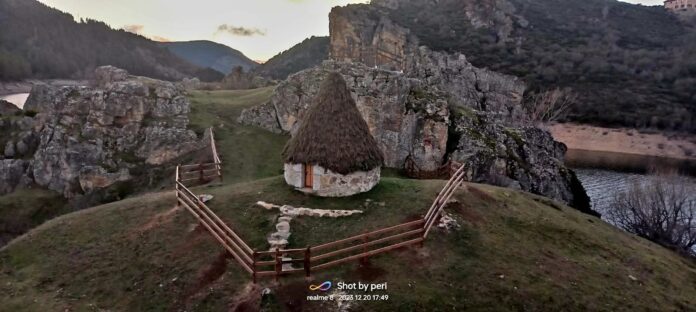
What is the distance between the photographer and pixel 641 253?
24312 mm

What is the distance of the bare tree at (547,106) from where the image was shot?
92188 millimetres

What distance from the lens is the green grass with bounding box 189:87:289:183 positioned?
44.5 m

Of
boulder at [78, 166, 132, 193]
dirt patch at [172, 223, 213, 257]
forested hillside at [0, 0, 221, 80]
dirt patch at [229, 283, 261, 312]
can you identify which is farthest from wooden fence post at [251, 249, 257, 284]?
forested hillside at [0, 0, 221, 80]

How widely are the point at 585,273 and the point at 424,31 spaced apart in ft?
499

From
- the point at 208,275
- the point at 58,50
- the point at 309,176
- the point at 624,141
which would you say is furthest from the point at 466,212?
the point at 58,50

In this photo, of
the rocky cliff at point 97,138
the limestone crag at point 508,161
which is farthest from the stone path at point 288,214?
the rocky cliff at point 97,138

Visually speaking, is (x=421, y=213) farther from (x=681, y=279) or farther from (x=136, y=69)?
(x=136, y=69)

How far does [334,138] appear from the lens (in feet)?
80.1

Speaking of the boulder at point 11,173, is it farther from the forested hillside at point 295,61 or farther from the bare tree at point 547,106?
the forested hillside at point 295,61

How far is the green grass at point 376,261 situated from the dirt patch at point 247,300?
149mm

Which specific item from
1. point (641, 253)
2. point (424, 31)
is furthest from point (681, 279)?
point (424, 31)

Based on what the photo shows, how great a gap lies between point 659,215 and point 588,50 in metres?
128

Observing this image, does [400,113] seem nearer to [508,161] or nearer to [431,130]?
[431,130]

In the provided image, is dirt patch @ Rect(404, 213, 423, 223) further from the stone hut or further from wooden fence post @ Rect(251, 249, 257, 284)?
wooden fence post @ Rect(251, 249, 257, 284)
